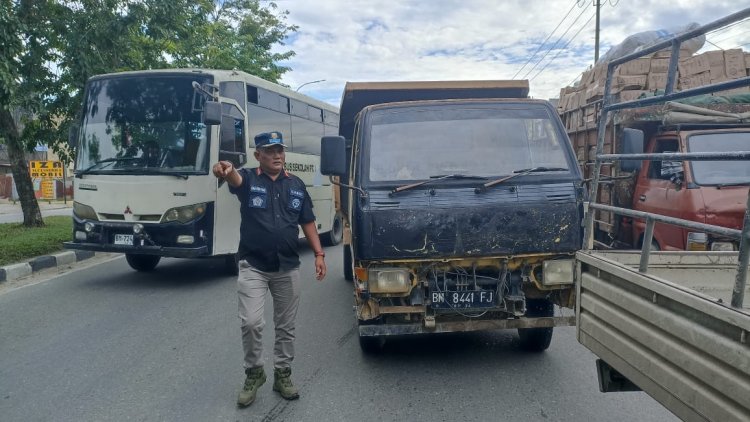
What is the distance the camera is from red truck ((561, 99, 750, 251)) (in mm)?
5660

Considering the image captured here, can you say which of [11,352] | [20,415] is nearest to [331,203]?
[11,352]

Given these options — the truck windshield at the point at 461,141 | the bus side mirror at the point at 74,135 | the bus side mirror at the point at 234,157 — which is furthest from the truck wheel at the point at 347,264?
the bus side mirror at the point at 74,135

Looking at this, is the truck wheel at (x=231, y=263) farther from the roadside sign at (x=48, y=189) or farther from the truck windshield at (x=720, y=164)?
the roadside sign at (x=48, y=189)

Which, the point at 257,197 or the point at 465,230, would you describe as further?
the point at 465,230

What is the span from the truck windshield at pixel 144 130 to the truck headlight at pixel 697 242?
18.6 feet

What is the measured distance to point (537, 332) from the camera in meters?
4.53

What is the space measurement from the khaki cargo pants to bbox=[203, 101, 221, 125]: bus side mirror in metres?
3.33

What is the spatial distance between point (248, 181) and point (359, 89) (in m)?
3.38

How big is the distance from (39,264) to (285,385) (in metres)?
6.67

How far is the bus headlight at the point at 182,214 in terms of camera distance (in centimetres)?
732

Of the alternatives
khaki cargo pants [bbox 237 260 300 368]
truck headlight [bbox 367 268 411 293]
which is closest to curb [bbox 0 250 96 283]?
khaki cargo pants [bbox 237 260 300 368]

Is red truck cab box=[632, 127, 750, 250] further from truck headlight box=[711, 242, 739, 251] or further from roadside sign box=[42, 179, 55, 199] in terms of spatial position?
roadside sign box=[42, 179, 55, 199]

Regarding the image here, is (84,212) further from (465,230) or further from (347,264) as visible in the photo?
(465,230)

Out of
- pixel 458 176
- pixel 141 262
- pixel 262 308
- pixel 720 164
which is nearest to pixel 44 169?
pixel 141 262
